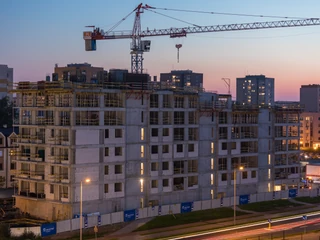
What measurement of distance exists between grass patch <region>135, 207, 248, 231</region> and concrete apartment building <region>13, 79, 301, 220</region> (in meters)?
5.14

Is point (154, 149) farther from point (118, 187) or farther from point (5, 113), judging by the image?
point (5, 113)

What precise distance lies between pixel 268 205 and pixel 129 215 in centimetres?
2594

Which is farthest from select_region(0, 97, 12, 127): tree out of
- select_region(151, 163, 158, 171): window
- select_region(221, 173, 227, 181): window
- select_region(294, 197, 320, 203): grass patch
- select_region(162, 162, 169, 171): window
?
select_region(294, 197, 320, 203): grass patch

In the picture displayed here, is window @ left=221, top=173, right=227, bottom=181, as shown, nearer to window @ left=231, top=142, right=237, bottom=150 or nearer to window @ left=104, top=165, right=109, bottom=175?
window @ left=231, top=142, right=237, bottom=150

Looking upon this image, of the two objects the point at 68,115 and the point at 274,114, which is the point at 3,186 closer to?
the point at 68,115

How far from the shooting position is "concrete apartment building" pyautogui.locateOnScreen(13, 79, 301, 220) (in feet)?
261

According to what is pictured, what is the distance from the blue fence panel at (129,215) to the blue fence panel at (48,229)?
11139 millimetres

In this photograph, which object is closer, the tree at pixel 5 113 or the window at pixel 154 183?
the window at pixel 154 183

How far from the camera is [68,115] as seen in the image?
262 ft

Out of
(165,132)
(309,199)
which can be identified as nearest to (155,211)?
(165,132)

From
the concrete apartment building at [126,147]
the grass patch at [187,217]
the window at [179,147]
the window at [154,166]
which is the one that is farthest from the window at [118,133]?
the grass patch at [187,217]

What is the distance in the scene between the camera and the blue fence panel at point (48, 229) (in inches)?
2721

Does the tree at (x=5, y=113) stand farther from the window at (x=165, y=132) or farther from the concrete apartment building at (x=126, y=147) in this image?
the window at (x=165, y=132)

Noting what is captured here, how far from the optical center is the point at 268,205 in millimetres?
94750
